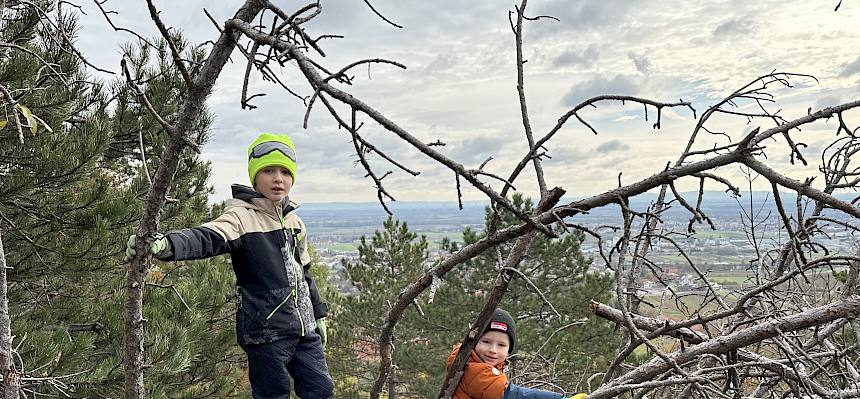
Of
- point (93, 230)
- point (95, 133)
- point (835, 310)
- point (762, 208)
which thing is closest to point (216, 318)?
point (93, 230)

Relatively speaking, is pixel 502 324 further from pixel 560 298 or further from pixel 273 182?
pixel 560 298

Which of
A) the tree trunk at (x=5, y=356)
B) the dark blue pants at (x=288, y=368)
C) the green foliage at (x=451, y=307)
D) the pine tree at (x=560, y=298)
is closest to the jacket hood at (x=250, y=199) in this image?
the dark blue pants at (x=288, y=368)

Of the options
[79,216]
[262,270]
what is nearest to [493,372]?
[262,270]

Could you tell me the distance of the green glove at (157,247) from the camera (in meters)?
2.02

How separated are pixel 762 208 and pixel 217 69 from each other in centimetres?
292

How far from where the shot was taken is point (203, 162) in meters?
6.66

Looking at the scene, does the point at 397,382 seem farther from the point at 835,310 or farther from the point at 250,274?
the point at 835,310

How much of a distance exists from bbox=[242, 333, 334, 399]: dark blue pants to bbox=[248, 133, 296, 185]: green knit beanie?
0.75 metres

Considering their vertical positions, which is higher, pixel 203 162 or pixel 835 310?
pixel 203 162

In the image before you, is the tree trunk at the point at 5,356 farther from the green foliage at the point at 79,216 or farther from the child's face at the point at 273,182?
the green foliage at the point at 79,216

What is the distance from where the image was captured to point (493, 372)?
253 centimetres

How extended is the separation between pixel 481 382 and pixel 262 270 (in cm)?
104

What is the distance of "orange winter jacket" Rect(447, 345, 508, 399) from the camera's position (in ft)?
8.13

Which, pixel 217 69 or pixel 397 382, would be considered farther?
pixel 397 382
